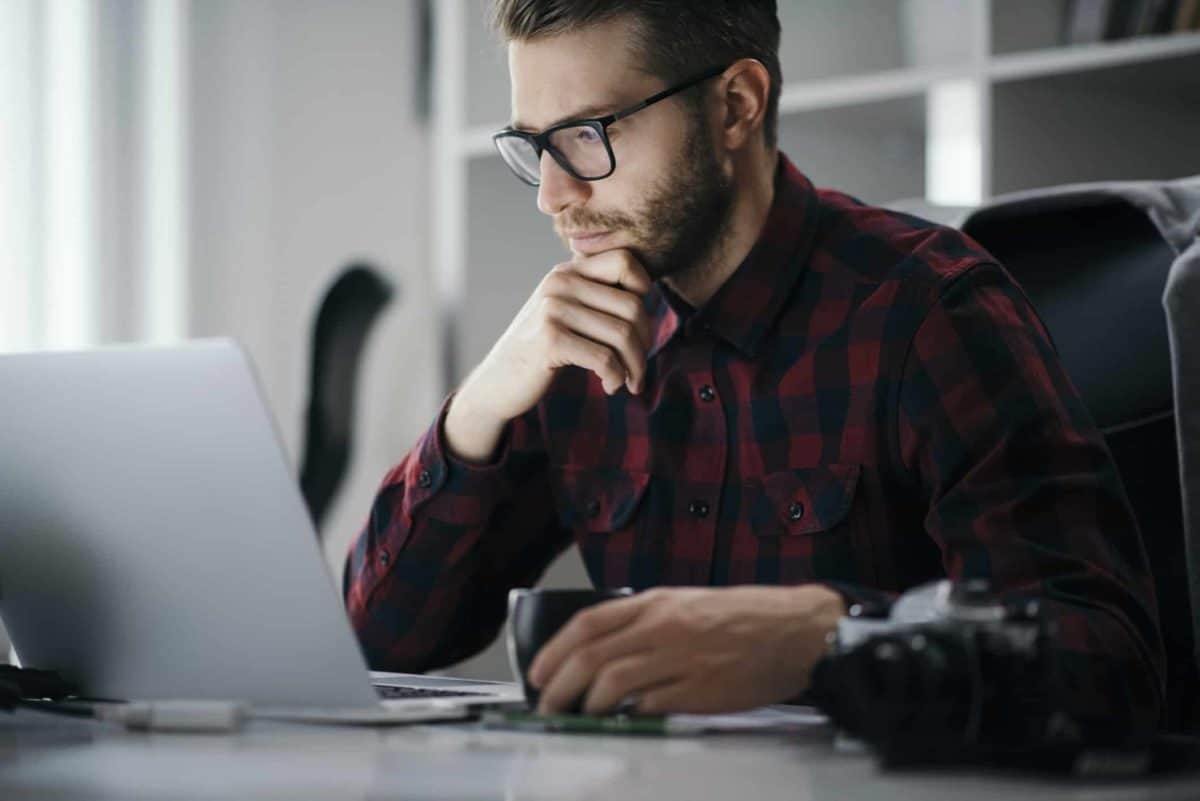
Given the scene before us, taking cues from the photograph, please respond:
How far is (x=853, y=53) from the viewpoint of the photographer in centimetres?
277

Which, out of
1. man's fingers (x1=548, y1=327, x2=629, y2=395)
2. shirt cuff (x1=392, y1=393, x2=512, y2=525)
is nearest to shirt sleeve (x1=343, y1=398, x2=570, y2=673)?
→ shirt cuff (x1=392, y1=393, x2=512, y2=525)

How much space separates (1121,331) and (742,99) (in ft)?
1.37

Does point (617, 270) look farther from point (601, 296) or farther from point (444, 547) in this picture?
point (444, 547)

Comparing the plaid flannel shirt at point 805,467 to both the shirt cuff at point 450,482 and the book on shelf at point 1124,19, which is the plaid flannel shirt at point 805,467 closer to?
the shirt cuff at point 450,482

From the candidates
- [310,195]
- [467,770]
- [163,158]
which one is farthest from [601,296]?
[310,195]

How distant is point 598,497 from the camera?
1.53 meters

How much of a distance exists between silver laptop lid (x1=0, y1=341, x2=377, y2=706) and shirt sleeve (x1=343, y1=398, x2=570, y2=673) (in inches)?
20.5

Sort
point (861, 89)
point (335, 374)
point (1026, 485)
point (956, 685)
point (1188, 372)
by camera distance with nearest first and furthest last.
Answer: point (956, 685)
point (1026, 485)
point (1188, 372)
point (861, 89)
point (335, 374)

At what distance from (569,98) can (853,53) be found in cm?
144

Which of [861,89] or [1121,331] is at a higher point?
[861,89]

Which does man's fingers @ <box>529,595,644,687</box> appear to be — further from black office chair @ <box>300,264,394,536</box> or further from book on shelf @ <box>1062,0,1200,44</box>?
black office chair @ <box>300,264,394,536</box>

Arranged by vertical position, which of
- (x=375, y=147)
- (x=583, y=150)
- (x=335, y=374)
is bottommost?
(x=335, y=374)

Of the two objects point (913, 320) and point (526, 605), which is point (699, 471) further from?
point (526, 605)

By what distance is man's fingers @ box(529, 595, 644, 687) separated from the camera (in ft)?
2.85
